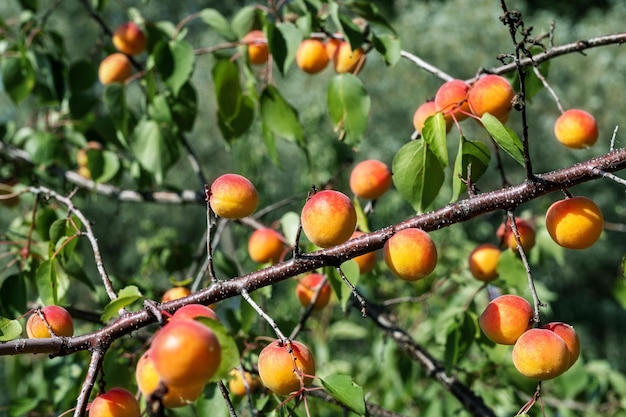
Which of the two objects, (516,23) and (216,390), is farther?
(216,390)

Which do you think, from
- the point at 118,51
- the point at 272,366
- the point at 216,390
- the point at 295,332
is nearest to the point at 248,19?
the point at 118,51

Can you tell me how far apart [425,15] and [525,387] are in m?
5.01

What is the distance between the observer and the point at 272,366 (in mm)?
602

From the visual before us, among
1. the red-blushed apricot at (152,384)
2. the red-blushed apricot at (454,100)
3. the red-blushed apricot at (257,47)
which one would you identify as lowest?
the red-blushed apricot at (257,47)

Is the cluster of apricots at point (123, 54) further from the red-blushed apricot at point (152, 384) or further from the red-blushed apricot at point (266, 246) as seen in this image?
the red-blushed apricot at point (152, 384)

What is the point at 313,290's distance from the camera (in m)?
1.09

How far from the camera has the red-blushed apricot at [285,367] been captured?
1.97ft

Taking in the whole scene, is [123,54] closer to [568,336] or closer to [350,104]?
[350,104]

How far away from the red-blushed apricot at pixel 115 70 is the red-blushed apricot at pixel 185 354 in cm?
104

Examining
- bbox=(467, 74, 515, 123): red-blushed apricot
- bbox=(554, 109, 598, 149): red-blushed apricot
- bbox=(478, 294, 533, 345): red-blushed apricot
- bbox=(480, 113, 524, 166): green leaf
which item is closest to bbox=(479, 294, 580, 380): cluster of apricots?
bbox=(478, 294, 533, 345): red-blushed apricot

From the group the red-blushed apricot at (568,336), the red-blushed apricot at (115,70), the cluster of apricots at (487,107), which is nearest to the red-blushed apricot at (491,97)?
the cluster of apricots at (487,107)

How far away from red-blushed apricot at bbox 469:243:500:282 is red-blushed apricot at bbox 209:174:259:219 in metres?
0.50

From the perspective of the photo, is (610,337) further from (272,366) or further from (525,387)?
(272,366)

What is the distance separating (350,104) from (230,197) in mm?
460
